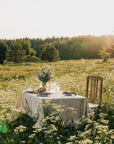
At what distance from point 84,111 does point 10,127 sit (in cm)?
168

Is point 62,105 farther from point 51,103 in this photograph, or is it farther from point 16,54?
point 16,54

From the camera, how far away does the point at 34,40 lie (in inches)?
2633

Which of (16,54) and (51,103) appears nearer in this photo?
(51,103)

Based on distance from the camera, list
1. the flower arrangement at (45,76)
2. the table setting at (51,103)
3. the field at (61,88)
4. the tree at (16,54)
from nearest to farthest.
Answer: the field at (61,88), the table setting at (51,103), the flower arrangement at (45,76), the tree at (16,54)

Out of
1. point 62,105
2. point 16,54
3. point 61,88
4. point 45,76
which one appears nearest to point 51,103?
point 62,105

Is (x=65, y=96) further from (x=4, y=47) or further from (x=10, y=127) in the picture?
(x=4, y=47)

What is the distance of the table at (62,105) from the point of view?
425 cm

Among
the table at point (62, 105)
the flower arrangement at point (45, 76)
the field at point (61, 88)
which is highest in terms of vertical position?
the flower arrangement at point (45, 76)

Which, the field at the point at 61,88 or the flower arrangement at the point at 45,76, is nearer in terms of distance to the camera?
the field at the point at 61,88

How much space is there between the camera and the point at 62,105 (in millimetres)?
4359

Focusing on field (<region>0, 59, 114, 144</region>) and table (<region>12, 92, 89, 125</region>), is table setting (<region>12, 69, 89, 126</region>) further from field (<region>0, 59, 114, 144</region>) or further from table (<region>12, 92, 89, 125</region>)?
field (<region>0, 59, 114, 144</region>)

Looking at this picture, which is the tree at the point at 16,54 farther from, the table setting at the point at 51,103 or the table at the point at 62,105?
the table at the point at 62,105

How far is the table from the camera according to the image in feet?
14.0

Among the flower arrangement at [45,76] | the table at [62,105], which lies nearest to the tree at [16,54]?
the flower arrangement at [45,76]
